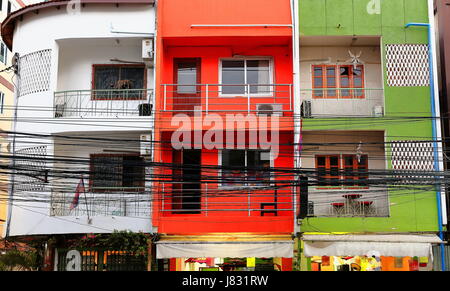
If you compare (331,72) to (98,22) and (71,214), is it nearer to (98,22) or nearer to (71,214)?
(98,22)

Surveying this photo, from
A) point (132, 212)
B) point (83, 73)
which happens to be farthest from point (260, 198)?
point (83, 73)

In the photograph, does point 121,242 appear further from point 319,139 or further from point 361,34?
point 361,34

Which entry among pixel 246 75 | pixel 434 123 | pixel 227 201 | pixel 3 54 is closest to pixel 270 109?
pixel 246 75

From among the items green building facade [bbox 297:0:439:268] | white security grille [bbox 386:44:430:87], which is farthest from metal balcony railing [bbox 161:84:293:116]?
white security grille [bbox 386:44:430:87]

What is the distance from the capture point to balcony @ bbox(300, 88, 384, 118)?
16781 millimetres

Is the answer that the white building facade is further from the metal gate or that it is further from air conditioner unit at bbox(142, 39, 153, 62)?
the metal gate

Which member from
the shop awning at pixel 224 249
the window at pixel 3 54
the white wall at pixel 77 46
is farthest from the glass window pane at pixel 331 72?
the window at pixel 3 54

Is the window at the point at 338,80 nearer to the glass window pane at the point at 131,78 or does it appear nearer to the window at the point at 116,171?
the glass window pane at the point at 131,78

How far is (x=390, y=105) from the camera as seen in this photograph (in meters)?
16.4

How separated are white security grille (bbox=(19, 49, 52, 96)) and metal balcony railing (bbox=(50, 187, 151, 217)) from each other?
3223 mm

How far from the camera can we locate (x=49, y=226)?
52.4 feet

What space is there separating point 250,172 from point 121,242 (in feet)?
13.2

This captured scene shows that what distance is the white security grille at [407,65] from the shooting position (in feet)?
54.1

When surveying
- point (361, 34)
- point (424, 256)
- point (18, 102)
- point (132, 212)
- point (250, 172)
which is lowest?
point (424, 256)
